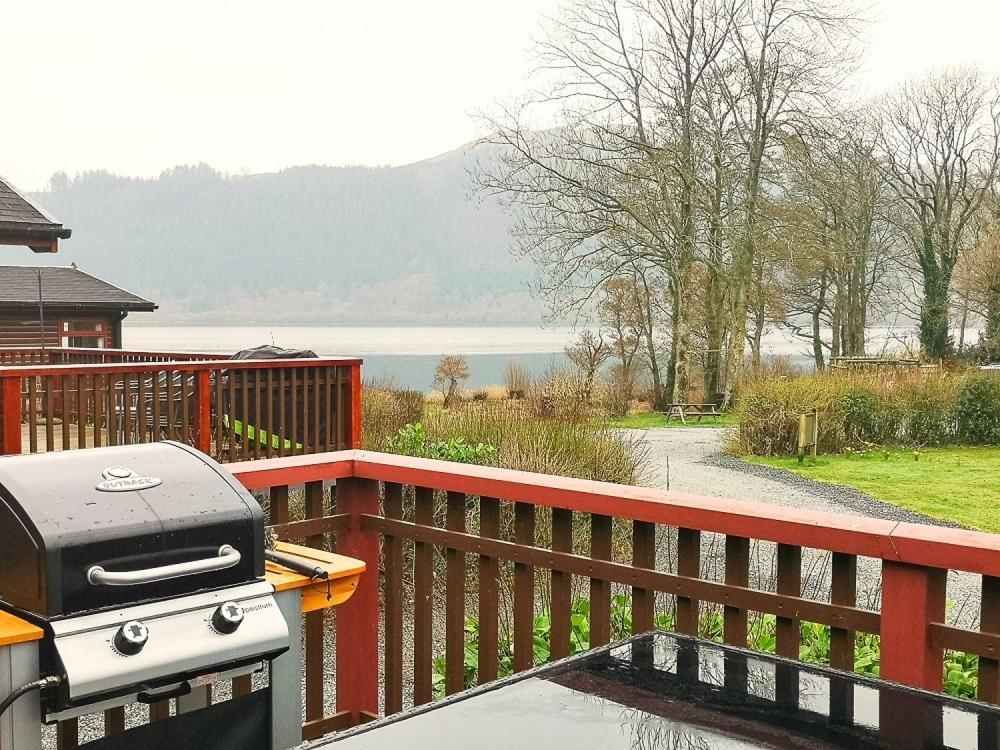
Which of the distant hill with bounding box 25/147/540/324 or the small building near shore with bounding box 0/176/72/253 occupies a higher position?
the distant hill with bounding box 25/147/540/324

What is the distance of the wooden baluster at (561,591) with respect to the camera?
2465 mm

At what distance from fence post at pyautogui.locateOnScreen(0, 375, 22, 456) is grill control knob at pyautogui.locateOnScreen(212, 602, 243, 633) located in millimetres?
5830

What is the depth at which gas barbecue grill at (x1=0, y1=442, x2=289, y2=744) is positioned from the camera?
1594 millimetres

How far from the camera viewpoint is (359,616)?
2939mm

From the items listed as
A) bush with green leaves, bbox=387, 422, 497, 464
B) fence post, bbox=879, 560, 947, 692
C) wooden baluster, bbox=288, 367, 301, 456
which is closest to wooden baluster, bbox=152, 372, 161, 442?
wooden baluster, bbox=288, 367, 301, 456

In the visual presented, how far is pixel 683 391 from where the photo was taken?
→ 2508 cm

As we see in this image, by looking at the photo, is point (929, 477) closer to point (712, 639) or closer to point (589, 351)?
point (712, 639)

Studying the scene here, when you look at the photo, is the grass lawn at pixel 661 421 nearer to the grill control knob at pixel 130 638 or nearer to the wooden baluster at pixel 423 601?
the wooden baluster at pixel 423 601

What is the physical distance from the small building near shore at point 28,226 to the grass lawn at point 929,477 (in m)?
10.0

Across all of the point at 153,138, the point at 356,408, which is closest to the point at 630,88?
the point at 356,408

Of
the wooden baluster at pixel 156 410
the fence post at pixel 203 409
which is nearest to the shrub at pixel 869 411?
the fence post at pixel 203 409

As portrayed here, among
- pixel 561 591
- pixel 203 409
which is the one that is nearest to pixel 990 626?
pixel 561 591

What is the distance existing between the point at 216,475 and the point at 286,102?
121 metres

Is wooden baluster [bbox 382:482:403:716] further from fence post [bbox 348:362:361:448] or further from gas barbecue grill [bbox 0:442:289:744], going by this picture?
fence post [bbox 348:362:361:448]
